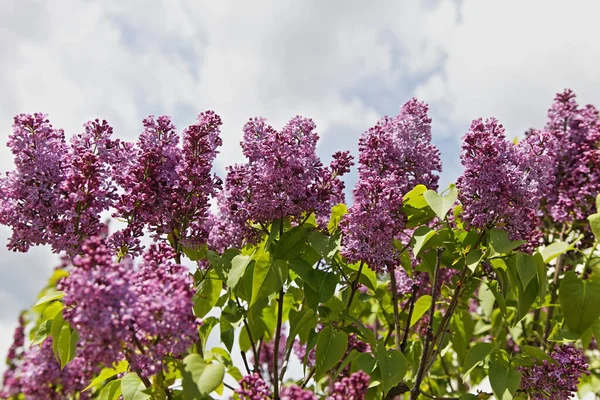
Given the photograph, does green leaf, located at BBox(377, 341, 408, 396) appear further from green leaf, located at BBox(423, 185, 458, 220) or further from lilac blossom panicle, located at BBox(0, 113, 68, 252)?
lilac blossom panicle, located at BBox(0, 113, 68, 252)

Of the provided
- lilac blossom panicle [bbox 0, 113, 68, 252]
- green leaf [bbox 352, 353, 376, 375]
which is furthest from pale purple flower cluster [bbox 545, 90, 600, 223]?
lilac blossom panicle [bbox 0, 113, 68, 252]

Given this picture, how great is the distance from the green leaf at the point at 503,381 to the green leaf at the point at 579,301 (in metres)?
0.38

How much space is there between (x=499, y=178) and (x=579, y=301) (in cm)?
65

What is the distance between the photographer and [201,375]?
1.41 meters

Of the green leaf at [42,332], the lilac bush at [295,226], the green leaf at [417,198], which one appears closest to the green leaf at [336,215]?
the lilac bush at [295,226]

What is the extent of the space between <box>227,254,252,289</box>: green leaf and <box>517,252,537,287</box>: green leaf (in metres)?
0.97

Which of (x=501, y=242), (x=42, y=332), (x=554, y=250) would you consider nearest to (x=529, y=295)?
(x=554, y=250)

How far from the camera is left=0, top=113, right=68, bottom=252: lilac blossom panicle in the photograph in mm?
1867

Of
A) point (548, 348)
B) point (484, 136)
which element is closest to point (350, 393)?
point (484, 136)

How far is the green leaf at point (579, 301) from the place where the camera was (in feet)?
7.20

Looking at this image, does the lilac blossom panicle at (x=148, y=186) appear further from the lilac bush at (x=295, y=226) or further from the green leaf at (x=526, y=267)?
the green leaf at (x=526, y=267)

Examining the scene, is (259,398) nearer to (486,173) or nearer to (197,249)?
(197,249)

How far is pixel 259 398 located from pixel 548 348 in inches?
88.3

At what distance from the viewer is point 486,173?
205 cm
